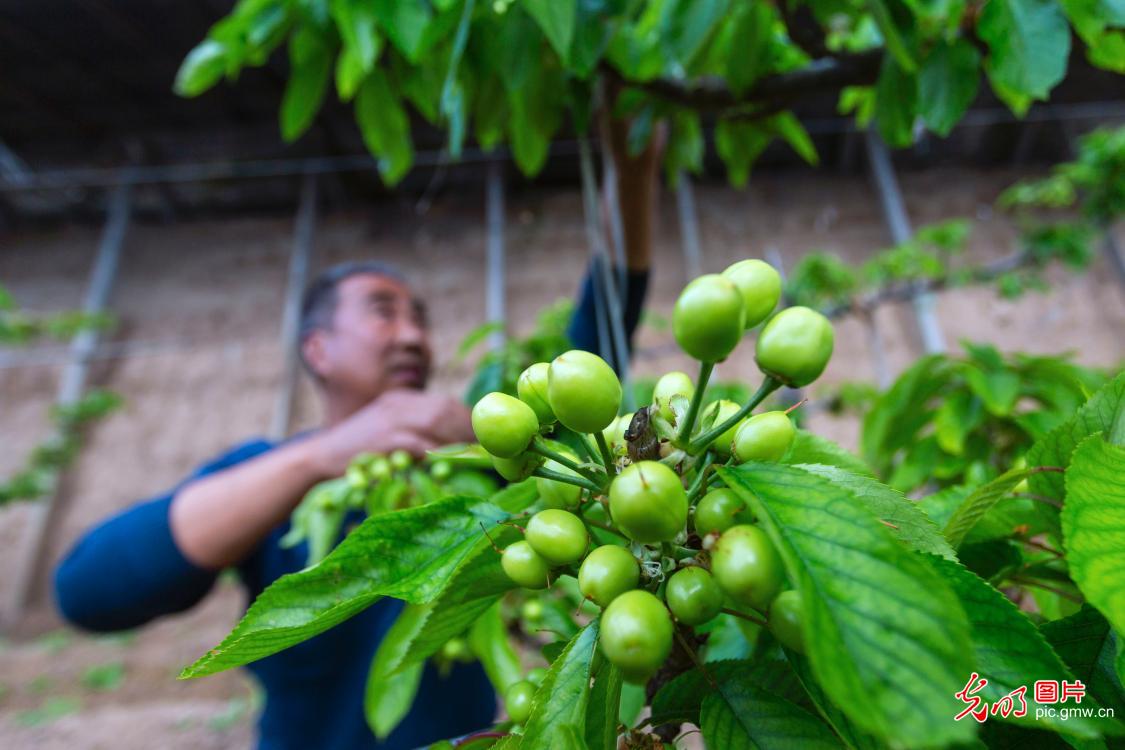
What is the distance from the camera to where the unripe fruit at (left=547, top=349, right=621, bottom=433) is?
0.96 feet

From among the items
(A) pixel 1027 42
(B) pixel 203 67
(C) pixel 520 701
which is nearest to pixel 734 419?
(C) pixel 520 701

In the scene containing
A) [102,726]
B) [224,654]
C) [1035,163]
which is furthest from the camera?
[1035,163]

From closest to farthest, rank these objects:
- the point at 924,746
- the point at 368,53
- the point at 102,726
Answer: the point at 924,746 → the point at 368,53 → the point at 102,726

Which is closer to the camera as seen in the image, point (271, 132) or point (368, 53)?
point (368, 53)

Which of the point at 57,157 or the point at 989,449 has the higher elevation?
the point at 57,157

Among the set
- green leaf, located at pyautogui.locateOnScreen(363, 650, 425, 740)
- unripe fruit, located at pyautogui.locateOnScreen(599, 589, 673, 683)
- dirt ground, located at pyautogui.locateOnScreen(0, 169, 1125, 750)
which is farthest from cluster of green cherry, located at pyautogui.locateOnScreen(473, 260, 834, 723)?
dirt ground, located at pyautogui.locateOnScreen(0, 169, 1125, 750)

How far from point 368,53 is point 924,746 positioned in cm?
83

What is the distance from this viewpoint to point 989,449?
3.07ft

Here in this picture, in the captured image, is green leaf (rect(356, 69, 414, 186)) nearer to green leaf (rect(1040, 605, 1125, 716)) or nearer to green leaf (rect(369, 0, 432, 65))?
green leaf (rect(369, 0, 432, 65))

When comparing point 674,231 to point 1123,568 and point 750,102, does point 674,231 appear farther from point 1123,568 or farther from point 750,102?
point 1123,568

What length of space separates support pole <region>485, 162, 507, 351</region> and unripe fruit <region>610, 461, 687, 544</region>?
399 centimetres

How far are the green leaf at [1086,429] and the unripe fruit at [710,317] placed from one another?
219 millimetres

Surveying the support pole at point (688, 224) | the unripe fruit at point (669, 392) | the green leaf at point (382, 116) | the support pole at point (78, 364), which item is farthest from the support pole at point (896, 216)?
the support pole at point (78, 364)

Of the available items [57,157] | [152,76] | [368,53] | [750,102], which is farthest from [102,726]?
[57,157]
